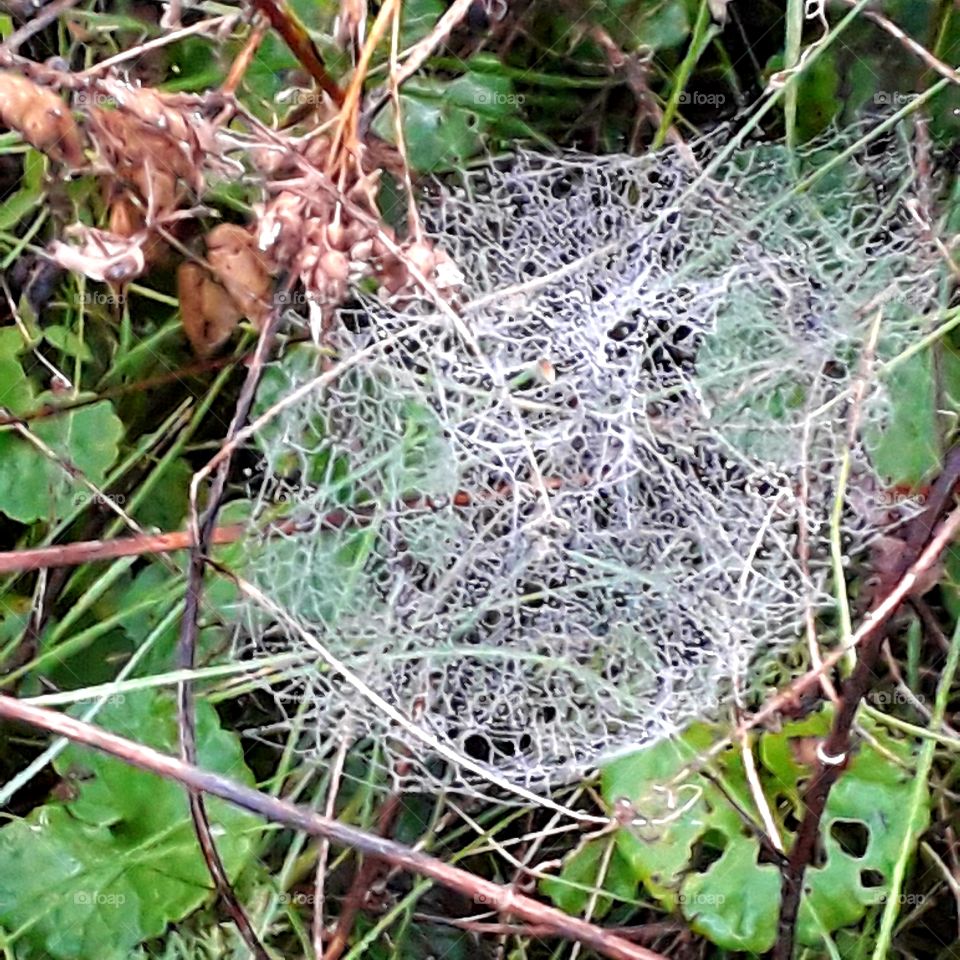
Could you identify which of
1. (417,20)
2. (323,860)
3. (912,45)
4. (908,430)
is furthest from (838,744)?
(417,20)

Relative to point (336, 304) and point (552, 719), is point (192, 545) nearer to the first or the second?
point (336, 304)

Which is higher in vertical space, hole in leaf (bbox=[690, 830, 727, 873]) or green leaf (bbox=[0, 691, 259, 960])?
hole in leaf (bbox=[690, 830, 727, 873])

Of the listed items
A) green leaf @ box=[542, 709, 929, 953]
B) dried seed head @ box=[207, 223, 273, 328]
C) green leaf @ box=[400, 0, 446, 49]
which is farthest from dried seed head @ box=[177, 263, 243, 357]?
green leaf @ box=[542, 709, 929, 953]

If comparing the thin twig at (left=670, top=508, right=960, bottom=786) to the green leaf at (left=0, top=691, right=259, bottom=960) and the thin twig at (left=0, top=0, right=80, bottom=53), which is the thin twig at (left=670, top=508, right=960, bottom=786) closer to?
the green leaf at (left=0, top=691, right=259, bottom=960)

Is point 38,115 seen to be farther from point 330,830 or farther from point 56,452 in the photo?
point 330,830

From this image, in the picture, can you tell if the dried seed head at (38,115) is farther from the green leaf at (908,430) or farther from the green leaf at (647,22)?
the green leaf at (908,430)
